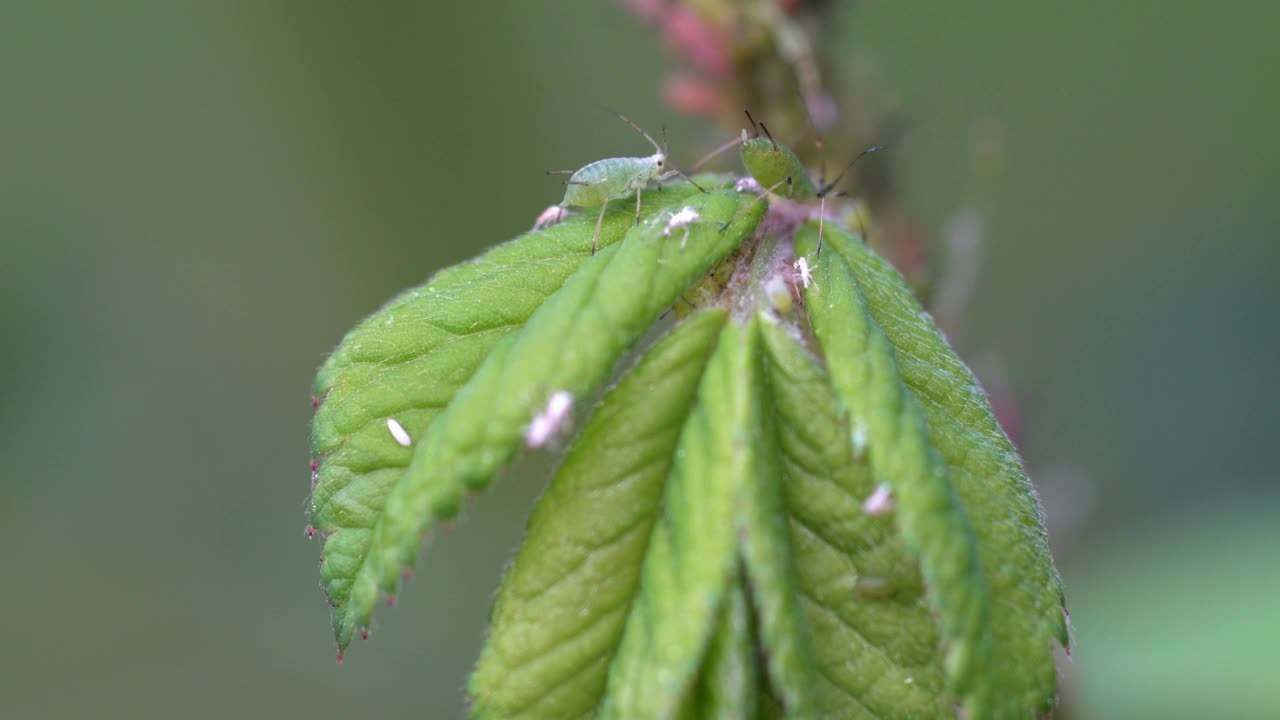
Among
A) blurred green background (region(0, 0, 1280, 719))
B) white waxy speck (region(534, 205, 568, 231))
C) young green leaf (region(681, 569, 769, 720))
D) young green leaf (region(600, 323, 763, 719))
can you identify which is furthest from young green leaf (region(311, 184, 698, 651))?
blurred green background (region(0, 0, 1280, 719))

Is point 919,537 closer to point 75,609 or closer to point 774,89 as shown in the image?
point 774,89

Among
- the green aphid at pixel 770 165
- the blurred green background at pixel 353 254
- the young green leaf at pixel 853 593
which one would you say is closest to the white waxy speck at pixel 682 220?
Answer: the green aphid at pixel 770 165

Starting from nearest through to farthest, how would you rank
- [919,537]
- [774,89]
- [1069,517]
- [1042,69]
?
[919,537] < [774,89] < [1069,517] < [1042,69]

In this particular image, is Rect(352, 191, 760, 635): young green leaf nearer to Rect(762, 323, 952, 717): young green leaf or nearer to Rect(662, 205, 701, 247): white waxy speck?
Rect(662, 205, 701, 247): white waxy speck

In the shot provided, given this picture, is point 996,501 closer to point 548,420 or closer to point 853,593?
point 853,593

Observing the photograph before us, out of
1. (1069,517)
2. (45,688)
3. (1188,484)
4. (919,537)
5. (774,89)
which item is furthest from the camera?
(1188,484)

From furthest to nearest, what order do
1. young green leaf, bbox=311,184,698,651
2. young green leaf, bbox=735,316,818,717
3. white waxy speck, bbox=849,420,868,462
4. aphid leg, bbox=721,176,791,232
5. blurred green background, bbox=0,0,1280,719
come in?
1. blurred green background, bbox=0,0,1280,719
2. aphid leg, bbox=721,176,791,232
3. young green leaf, bbox=311,184,698,651
4. white waxy speck, bbox=849,420,868,462
5. young green leaf, bbox=735,316,818,717

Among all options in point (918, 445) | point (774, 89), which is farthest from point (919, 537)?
point (774, 89)
